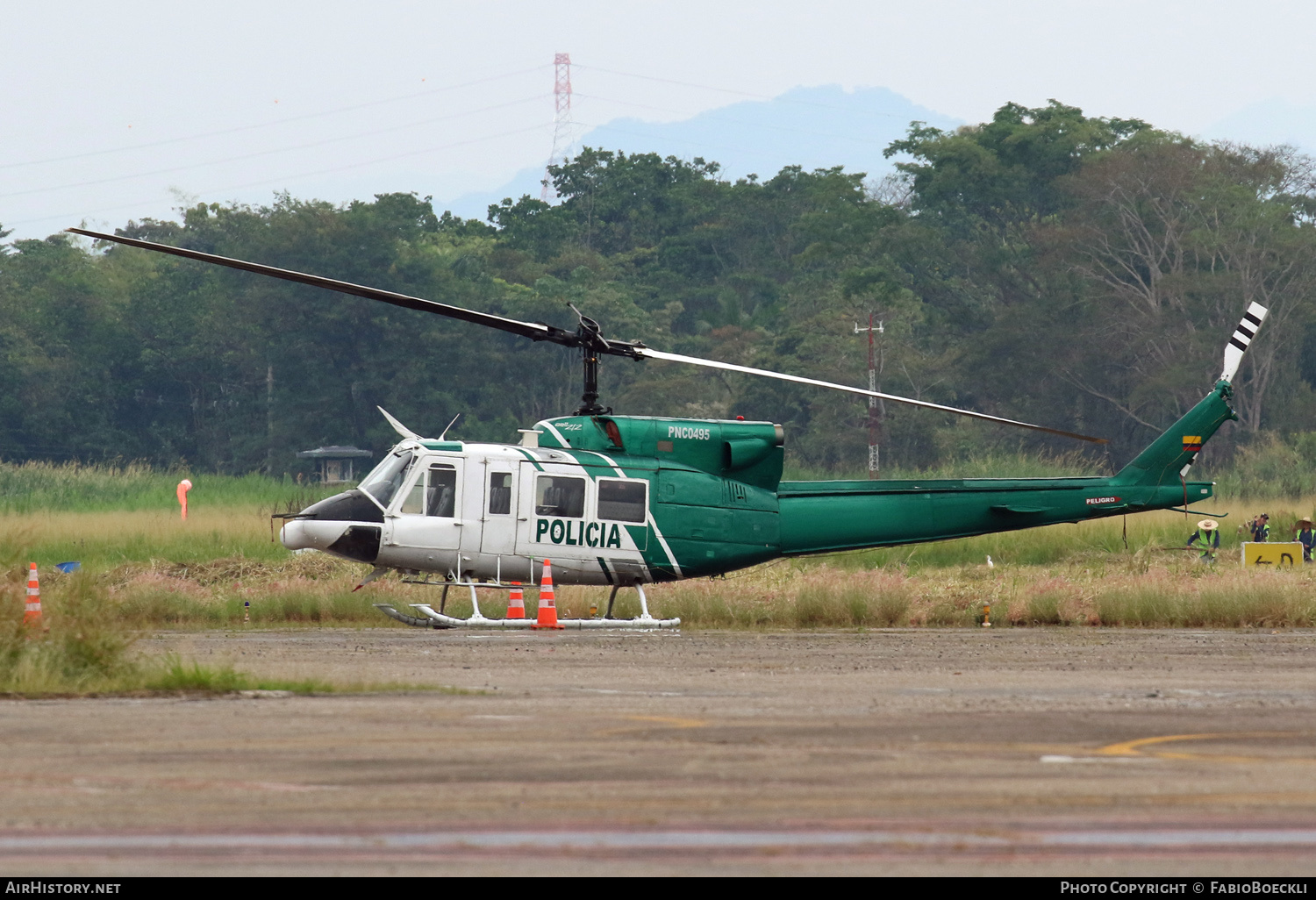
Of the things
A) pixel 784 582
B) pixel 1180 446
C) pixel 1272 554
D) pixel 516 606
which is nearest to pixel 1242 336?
pixel 1180 446

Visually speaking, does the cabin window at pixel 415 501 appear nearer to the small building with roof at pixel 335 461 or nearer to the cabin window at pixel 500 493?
the cabin window at pixel 500 493

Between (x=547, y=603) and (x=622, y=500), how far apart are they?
1.58 meters

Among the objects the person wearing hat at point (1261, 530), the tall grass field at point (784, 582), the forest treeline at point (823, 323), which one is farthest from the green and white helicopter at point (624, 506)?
the forest treeline at point (823, 323)

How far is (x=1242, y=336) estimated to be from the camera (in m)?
21.5

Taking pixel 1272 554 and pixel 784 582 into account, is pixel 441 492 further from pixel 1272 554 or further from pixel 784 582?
pixel 1272 554

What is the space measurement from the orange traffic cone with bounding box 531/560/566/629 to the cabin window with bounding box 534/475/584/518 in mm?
696

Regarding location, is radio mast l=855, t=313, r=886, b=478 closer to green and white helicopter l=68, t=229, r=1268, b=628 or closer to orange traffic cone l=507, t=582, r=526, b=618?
green and white helicopter l=68, t=229, r=1268, b=628

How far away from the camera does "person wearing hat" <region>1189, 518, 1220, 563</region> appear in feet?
94.2

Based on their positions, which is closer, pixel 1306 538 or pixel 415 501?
pixel 415 501

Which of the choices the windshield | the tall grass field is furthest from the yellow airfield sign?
the windshield

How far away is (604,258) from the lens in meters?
85.1

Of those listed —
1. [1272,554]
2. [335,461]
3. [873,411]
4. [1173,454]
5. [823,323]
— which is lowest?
[1272,554]

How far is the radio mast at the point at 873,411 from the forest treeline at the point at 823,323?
2087 mm

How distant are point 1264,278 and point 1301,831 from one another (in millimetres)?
68236
